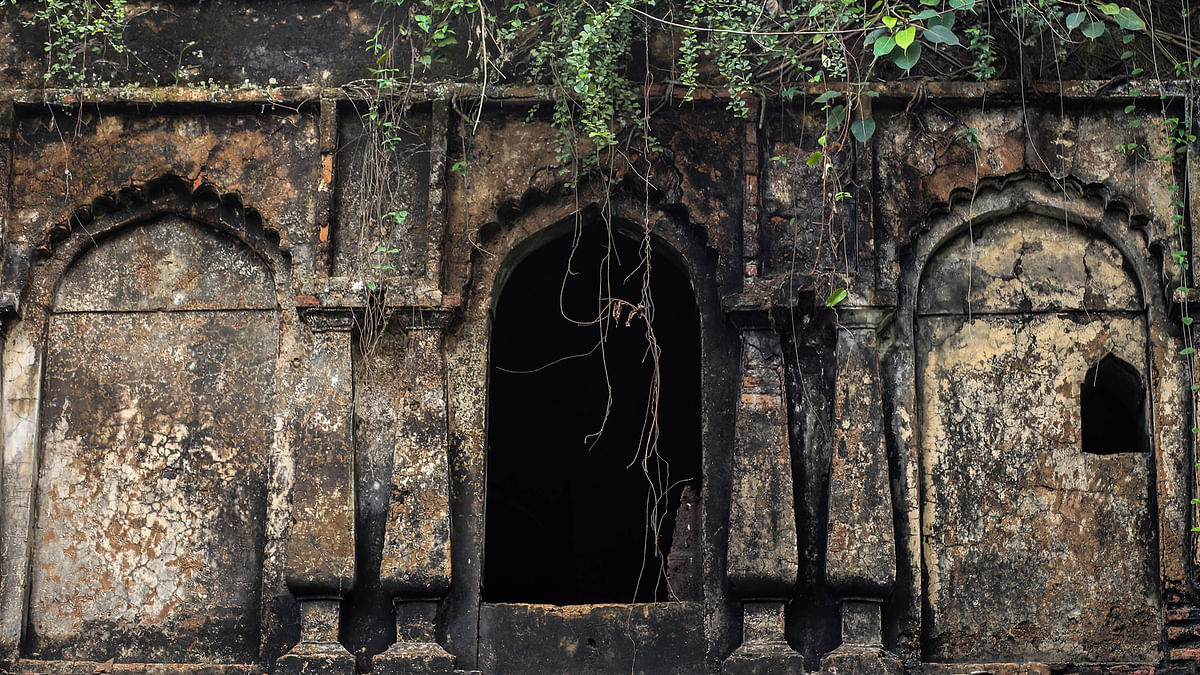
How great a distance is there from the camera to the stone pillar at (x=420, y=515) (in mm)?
6773

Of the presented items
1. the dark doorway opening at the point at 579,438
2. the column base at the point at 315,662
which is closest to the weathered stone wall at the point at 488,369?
the column base at the point at 315,662

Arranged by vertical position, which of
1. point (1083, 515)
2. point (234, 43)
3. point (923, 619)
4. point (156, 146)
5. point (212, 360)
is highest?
point (234, 43)

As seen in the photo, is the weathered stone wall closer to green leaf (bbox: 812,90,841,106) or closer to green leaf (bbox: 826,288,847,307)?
green leaf (bbox: 826,288,847,307)

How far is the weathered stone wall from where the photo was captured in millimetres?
6871

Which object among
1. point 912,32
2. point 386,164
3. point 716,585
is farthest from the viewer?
point 386,164

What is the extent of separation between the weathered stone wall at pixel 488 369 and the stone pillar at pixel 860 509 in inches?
0.7

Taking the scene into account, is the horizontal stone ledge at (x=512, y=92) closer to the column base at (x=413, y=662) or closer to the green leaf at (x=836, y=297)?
the green leaf at (x=836, y=297)

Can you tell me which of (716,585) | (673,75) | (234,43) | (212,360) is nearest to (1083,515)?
(716,585)

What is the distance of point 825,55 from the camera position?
23.8ft

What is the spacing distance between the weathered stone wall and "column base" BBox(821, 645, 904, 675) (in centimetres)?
3

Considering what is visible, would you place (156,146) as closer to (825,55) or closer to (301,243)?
(301,243)

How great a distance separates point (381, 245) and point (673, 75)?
66.4 inches

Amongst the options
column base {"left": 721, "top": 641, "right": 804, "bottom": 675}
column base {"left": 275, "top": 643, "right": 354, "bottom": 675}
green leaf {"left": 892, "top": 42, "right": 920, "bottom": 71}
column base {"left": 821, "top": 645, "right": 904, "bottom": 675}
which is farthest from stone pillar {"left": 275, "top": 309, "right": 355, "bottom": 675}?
green leaf {"left": 892, "top": 42, "right": 920, "bottom": 71}

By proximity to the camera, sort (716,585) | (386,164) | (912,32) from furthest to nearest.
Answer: (386,164) < (716,585) < (912,32)
